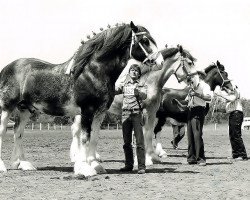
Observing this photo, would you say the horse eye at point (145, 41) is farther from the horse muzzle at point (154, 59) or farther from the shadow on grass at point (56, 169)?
the shadow on grass at point (56, 169)

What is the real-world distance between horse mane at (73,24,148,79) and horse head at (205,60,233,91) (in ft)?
13.2

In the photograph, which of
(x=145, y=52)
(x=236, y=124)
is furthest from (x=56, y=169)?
(x=236, y=124)

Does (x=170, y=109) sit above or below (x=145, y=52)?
below

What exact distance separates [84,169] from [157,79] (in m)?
3.82

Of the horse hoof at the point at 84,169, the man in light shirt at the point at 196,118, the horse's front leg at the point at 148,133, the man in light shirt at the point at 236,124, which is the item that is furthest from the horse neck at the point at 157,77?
the horse hoof at the point at 84,169

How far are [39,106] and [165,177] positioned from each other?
3156 millimetres

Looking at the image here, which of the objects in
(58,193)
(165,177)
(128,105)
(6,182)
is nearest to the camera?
(58,193)

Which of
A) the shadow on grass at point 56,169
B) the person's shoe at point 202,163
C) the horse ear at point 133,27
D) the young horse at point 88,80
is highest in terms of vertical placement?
the horse ear at point 133,27

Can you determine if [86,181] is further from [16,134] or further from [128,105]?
[16,134]

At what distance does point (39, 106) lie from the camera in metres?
10.4

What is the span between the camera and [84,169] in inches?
366

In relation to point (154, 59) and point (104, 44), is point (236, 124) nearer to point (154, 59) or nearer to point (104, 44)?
point (154, 59)

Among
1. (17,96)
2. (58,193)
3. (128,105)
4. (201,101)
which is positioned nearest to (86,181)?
(58,193)

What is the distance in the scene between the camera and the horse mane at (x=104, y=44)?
9.72 metres
